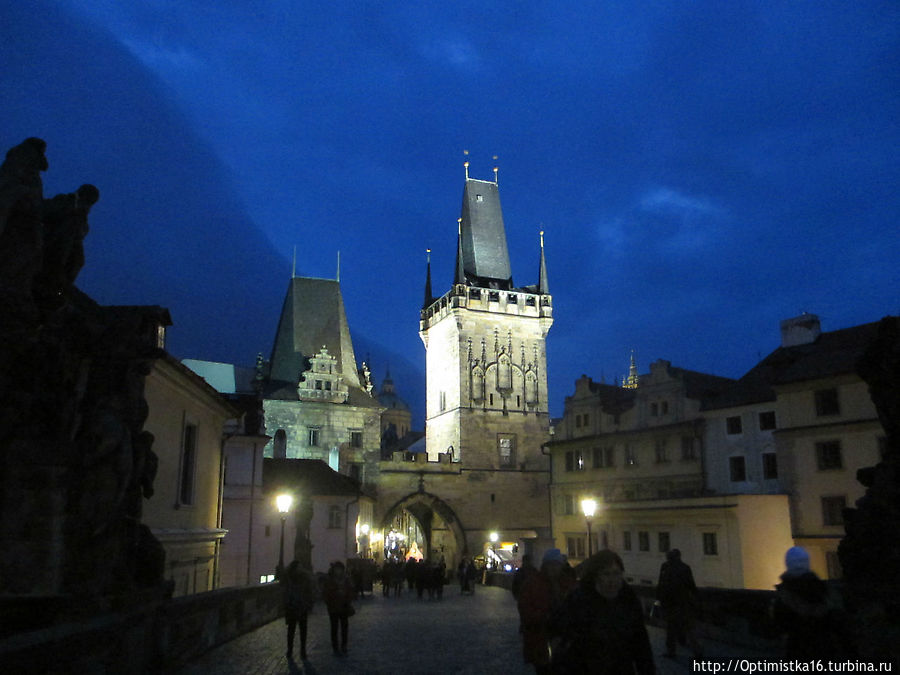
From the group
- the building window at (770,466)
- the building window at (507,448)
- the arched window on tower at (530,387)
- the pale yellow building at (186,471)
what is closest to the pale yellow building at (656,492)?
the building window at (770,466)

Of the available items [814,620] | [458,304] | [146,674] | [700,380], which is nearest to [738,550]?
[700,380]

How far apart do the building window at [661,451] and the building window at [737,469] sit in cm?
379

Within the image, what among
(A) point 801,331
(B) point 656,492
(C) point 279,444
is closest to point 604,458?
(B) point 656,492

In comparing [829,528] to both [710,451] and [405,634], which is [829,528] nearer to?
[710,451]

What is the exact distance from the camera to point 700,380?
127 ft

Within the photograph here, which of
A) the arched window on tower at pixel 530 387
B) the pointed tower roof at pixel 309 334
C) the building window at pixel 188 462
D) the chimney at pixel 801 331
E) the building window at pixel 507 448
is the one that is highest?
the pointed tower roof at pixel 309 334

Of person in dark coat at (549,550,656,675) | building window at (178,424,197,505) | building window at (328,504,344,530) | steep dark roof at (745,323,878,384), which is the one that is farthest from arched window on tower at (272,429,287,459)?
person in dark coat at (549,550,656,675)

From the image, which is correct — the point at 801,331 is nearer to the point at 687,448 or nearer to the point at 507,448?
the point at 687,448

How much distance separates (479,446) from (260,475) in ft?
90.9

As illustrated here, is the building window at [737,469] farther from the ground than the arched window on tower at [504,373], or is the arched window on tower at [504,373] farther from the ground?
the arched window on tower at [504,373]

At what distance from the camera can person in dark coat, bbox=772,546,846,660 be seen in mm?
4176

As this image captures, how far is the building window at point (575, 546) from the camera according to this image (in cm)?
4097

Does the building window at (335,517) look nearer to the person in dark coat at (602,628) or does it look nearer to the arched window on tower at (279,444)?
the arched window on tower at (279,444)

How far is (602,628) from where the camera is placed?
4.22 m
